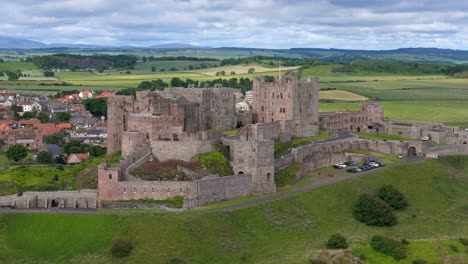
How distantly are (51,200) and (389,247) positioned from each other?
36.6 metres

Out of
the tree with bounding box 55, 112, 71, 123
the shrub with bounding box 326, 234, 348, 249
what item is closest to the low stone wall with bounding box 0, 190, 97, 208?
the shrub with bounding box 326, 234, 348, 249

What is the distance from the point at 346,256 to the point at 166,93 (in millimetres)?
38709

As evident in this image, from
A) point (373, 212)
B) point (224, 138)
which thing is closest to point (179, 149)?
point (224, 138)

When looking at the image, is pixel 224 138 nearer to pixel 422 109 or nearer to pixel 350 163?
pixel 350 163

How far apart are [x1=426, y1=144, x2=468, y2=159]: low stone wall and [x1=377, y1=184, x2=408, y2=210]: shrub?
18544mm

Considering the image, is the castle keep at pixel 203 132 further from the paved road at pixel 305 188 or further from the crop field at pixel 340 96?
the crop field at pixel 340 96

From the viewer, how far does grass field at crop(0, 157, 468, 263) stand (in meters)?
62.2

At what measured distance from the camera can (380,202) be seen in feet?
251

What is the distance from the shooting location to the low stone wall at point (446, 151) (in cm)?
9796

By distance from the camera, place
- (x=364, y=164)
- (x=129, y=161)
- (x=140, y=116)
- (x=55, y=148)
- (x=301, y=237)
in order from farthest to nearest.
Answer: (x=55, y=148) → (x=364, y=164) → (x=140, y=116) → (x=129, y=161) → (x=301, y=237)

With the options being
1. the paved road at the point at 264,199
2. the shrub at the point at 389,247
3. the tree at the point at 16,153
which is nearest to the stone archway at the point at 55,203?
the paved road at the point at 264,199

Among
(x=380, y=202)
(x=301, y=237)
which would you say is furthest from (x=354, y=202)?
(x=301, y=237)

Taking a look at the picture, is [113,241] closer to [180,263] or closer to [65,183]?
[180,263]

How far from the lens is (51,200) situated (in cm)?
7212
